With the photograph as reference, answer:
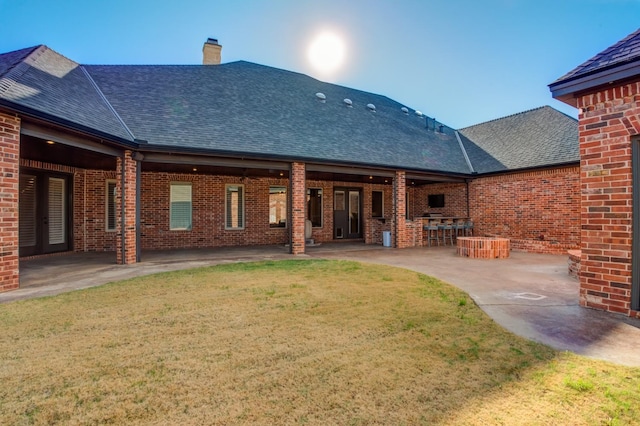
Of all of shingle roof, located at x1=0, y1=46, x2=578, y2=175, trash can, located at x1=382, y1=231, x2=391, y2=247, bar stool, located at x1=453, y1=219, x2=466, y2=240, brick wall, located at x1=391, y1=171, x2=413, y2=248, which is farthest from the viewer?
bar stool, located at x1=453, y1=219, x2=466, y2=240

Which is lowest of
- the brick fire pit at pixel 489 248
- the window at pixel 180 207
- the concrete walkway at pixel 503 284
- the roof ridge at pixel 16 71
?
the concrete walkway at pixel 503 284

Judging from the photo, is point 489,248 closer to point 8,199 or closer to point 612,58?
point 612,58

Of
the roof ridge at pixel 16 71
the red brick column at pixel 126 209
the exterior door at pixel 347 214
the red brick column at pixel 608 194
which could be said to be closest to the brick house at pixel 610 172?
the red brick column at pixel 608 194

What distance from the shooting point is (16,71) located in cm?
677

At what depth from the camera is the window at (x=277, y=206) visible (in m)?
13.8

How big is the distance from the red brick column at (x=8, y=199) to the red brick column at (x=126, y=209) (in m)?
2.61

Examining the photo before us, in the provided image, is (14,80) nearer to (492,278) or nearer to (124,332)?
(124,332)

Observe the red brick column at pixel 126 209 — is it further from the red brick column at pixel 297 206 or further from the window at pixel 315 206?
the window at pixel 315 206

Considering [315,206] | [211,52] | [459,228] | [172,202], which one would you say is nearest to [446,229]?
[459,228]

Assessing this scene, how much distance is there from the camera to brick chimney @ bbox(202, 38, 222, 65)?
14.2 m

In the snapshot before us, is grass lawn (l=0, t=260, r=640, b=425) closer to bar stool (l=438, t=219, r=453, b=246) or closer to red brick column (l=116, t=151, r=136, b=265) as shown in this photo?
red brick column (l=116, t=151, r=136, b=265)

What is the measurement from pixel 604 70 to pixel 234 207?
38.5 ft

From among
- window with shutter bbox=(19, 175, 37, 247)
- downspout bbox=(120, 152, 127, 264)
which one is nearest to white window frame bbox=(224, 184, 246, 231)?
downspout bbox=(120, 152, 127, 264)

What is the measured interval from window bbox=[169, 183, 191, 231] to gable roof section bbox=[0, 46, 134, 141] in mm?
3865
